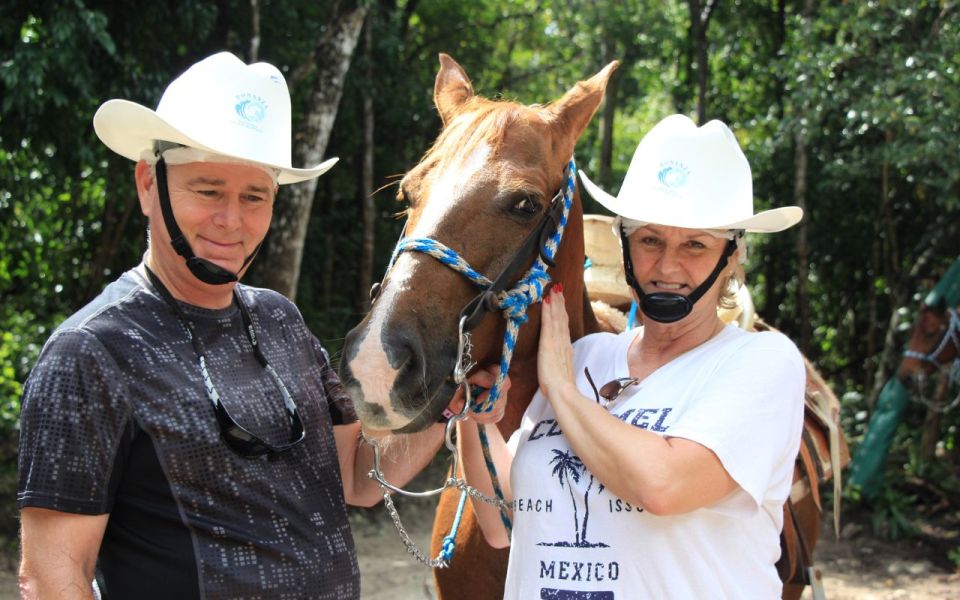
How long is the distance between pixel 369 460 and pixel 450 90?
106 cm

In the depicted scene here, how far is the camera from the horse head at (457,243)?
5.97 ft

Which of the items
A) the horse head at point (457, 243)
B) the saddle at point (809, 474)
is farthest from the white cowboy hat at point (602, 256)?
the horse head at point (457, 243)

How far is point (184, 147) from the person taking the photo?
207 cm

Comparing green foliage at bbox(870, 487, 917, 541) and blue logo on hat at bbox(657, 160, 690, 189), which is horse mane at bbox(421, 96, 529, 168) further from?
green foliage at bbox(870, 487, 917, 541)

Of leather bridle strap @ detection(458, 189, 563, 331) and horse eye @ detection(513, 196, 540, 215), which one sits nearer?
leather bridle strap @ detection(458, 189, 563, 331)

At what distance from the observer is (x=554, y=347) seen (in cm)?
208

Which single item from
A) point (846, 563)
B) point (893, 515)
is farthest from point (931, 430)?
point (846, 563)

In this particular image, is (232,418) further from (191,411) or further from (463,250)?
(463,250)

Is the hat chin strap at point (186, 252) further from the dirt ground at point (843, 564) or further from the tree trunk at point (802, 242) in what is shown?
the tree trunk at point (802, 242)

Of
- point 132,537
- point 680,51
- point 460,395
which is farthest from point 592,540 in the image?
point 680,51

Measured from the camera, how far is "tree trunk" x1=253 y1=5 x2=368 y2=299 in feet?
21.2

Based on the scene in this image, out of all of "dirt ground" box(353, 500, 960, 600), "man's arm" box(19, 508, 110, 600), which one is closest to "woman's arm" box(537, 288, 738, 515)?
"man's arm" box(19, 508, 110, 600)

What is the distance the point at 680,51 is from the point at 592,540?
10.3 m

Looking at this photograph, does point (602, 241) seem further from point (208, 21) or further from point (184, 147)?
point (208, 21)
